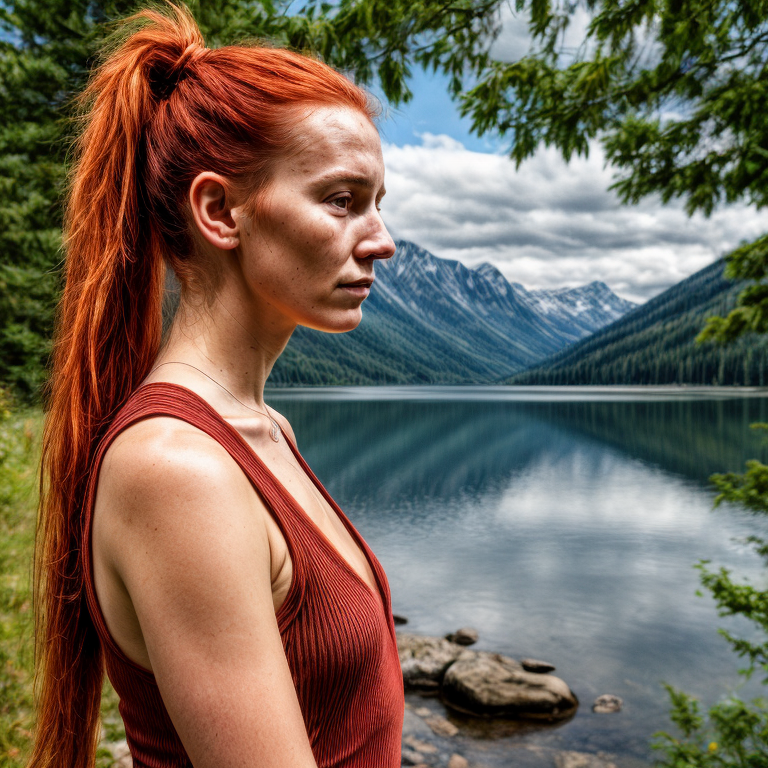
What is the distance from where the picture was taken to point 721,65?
4.55 m

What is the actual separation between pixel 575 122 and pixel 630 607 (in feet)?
47.3

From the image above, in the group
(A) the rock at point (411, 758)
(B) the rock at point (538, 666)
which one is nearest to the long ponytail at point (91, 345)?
(A) the rock at point (411, 758)

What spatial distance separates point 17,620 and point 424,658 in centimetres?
778

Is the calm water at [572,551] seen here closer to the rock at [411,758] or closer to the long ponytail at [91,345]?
the rock at [411,758]

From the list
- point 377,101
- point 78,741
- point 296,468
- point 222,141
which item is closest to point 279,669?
point 296,468

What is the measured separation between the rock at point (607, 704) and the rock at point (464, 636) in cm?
344

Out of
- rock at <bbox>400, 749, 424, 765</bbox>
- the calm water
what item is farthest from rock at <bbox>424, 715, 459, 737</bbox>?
rock at <bbox>400, 749, 424, 765</bbox>

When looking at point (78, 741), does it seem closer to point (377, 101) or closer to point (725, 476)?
point (377, 101)

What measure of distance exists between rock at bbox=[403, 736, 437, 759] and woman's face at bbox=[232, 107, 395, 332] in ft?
29.5

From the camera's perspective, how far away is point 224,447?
89cm

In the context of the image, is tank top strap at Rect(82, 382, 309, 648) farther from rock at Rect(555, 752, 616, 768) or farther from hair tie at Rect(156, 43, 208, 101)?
rock at Rect(555, 752, 616, 768)

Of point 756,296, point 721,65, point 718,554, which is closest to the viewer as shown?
point 721,65

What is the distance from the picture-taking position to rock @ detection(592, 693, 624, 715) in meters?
10.1

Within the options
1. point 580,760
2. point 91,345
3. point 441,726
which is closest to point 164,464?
point 91,345
